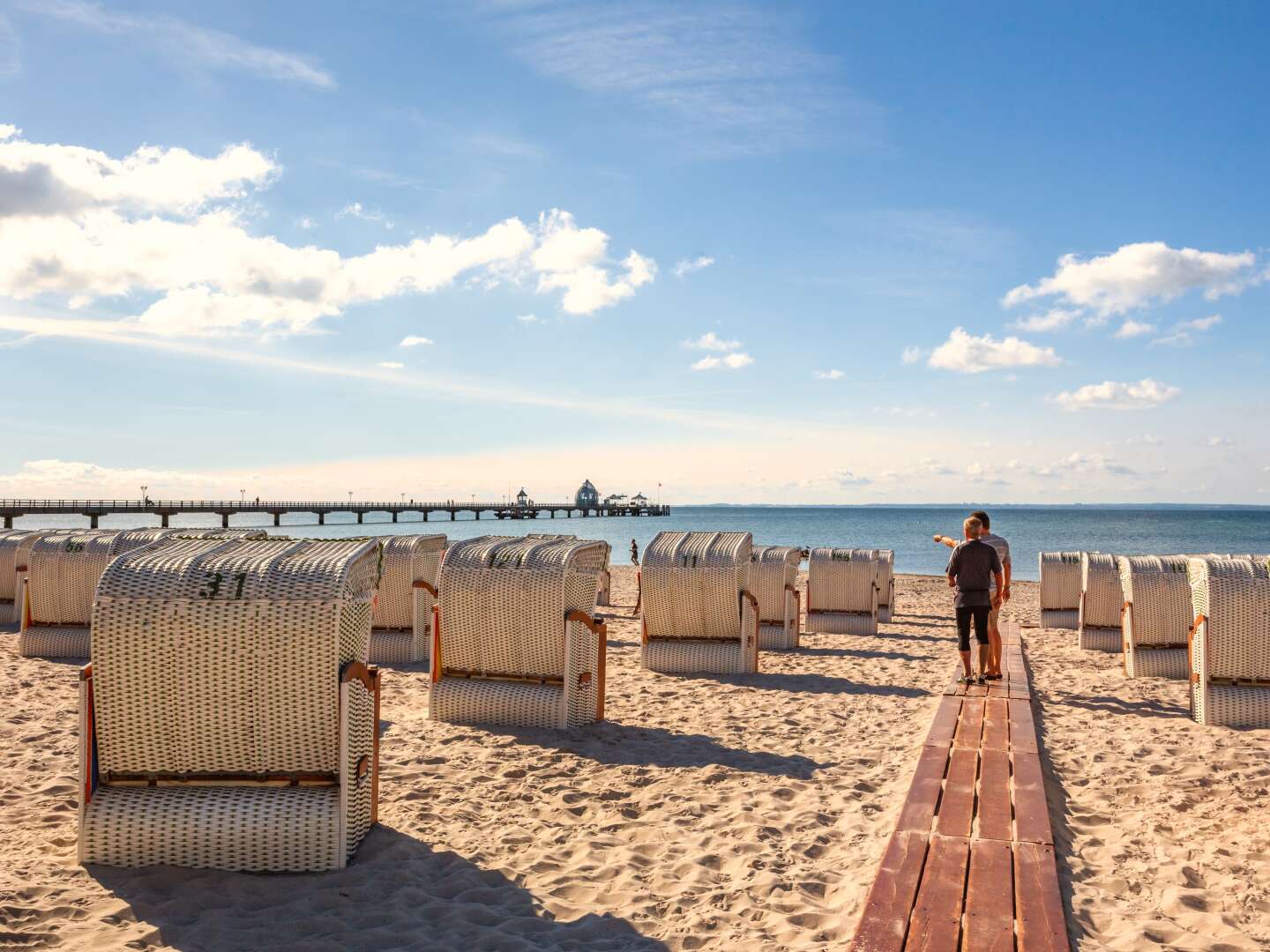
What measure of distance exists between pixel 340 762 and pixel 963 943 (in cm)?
302

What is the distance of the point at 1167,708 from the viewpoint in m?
8.96

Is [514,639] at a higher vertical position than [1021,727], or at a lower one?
higher

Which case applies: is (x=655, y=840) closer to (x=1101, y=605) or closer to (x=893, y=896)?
(x=893, y=896)

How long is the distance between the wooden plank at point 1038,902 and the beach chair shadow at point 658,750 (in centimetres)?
204

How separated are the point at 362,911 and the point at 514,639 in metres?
3.59

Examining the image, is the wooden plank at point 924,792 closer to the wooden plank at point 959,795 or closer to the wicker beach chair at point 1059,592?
the wooden plank at point 959,795

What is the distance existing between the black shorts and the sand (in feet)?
2.54

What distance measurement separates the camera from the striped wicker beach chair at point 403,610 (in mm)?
11461

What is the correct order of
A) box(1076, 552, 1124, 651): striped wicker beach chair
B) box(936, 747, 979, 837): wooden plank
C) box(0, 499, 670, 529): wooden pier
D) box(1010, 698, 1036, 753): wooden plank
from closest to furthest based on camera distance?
box(936, 747, 979, 837): wooden plank → box(1010, 698, 1036, 753): wooden plank → box(1076, 552, 1124, 651): striped wicker beach chair → box(0, 499, 670, 529): wooden pier

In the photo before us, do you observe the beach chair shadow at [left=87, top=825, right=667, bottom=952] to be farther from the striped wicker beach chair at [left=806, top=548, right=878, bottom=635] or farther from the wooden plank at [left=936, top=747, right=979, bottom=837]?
the striped wicker beach chair at [left=806, top=548, right=878, bottom=635]

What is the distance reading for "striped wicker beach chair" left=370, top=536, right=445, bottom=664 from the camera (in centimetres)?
1146

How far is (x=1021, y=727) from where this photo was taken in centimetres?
723

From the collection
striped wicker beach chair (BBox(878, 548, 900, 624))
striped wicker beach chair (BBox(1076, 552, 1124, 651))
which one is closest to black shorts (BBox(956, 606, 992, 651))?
striped wicker beach chair (BBox(1076, 552, 1124, 651))

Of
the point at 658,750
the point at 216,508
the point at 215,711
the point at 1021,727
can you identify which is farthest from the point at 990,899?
the point at 216,508
